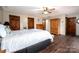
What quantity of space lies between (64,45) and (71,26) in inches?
15.5

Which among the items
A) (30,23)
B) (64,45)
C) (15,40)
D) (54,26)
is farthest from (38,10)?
(64,45)

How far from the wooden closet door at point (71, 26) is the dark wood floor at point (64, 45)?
7 cm

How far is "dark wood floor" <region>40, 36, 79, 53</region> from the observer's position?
4.80ft

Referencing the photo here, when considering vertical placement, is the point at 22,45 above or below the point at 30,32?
below

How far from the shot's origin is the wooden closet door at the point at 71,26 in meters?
1.42

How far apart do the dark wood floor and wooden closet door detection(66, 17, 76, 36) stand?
7 cm

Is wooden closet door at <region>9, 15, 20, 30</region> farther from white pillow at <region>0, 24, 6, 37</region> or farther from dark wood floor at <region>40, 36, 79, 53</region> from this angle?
dark wood floor at <region>40, 36, 79, 53</region>

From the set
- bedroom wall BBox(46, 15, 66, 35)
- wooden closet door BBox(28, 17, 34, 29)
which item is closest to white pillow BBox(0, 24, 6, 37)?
wooden closet door BBox(28, 17, 34, 29)

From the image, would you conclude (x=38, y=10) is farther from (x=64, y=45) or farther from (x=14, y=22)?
(x=64, y=45)

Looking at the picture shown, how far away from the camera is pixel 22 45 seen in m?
1.46

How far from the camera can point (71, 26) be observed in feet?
4.81
